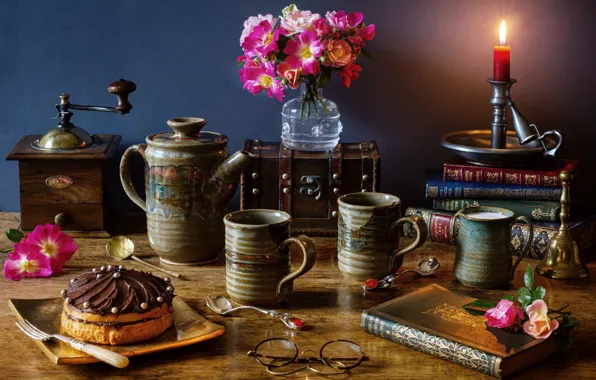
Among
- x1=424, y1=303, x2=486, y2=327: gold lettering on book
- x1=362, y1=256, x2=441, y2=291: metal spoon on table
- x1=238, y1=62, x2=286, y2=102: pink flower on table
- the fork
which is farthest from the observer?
x1=238, y1=62, x2=286, y2=102: pink flower on table

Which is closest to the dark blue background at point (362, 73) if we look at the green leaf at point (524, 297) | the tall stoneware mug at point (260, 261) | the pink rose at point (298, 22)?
the pink rose at point (298, 22)

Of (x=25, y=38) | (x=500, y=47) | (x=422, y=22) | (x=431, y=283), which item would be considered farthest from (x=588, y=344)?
(x=25, y=38)

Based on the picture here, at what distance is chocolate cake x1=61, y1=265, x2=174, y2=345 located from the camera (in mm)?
1190

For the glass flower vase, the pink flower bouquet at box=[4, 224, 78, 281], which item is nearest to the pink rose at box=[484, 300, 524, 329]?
the glass flower vase

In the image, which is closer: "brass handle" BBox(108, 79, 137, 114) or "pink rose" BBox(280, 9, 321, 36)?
"pink rose" BBox(280, 9, 321, 36)

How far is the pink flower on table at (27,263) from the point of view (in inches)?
60.4

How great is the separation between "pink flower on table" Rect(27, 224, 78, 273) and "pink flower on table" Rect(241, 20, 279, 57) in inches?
21.1

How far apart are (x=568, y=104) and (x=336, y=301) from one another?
854 millimetres

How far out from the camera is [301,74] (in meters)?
1.70

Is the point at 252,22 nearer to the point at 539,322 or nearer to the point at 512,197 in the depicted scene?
the point at 512,197

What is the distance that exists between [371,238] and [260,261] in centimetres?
23

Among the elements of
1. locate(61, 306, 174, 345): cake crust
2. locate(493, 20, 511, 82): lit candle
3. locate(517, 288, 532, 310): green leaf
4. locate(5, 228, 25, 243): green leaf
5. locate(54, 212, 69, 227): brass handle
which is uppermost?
locate(493, 20, 511, 82): lit candle

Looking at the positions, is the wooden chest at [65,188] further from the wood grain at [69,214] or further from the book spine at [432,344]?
the book spine at [432,344]

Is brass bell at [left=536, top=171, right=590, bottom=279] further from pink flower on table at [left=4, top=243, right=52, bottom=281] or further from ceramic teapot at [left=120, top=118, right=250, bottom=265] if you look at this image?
pink flower on table at [left=4, top=243, right=52, bottom=281]
